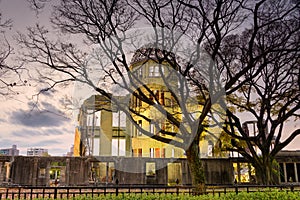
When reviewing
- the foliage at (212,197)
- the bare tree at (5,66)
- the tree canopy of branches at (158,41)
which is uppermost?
the tree canopy of branches at (158,41)

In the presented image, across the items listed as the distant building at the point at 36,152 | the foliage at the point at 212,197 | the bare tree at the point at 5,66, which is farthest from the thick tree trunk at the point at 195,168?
the distant building at the point at 36,152

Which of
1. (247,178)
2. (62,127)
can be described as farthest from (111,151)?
(247,178)

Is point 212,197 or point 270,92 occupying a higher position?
point 270,92

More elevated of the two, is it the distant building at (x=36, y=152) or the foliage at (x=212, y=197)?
the distant building at (x=36, y=152)

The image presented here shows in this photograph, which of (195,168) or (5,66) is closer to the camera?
(5,66)

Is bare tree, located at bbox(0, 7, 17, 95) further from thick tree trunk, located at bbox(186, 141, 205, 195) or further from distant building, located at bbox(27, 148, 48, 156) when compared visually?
distant building, located at bbox(27, 148, 48, 156)

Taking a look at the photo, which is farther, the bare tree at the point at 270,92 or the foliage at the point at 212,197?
the bare tree at the point at 270,92

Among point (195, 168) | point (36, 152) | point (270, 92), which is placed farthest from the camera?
point (36, 152)

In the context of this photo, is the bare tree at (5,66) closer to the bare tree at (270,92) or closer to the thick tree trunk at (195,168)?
the thick tree trunk at (195,168)

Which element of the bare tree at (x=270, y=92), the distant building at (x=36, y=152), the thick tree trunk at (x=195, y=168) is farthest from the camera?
the distant building at (x=36, y=152)

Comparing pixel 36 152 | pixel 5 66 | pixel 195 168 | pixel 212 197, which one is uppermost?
pixel 5 66

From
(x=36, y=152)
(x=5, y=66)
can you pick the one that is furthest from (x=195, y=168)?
(x=36, y=152)

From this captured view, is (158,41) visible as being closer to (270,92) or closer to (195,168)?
(195,168)

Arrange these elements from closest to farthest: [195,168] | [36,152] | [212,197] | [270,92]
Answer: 1. [212,197]
2. [195,168]
3. [270,92]
4. [36,152]
